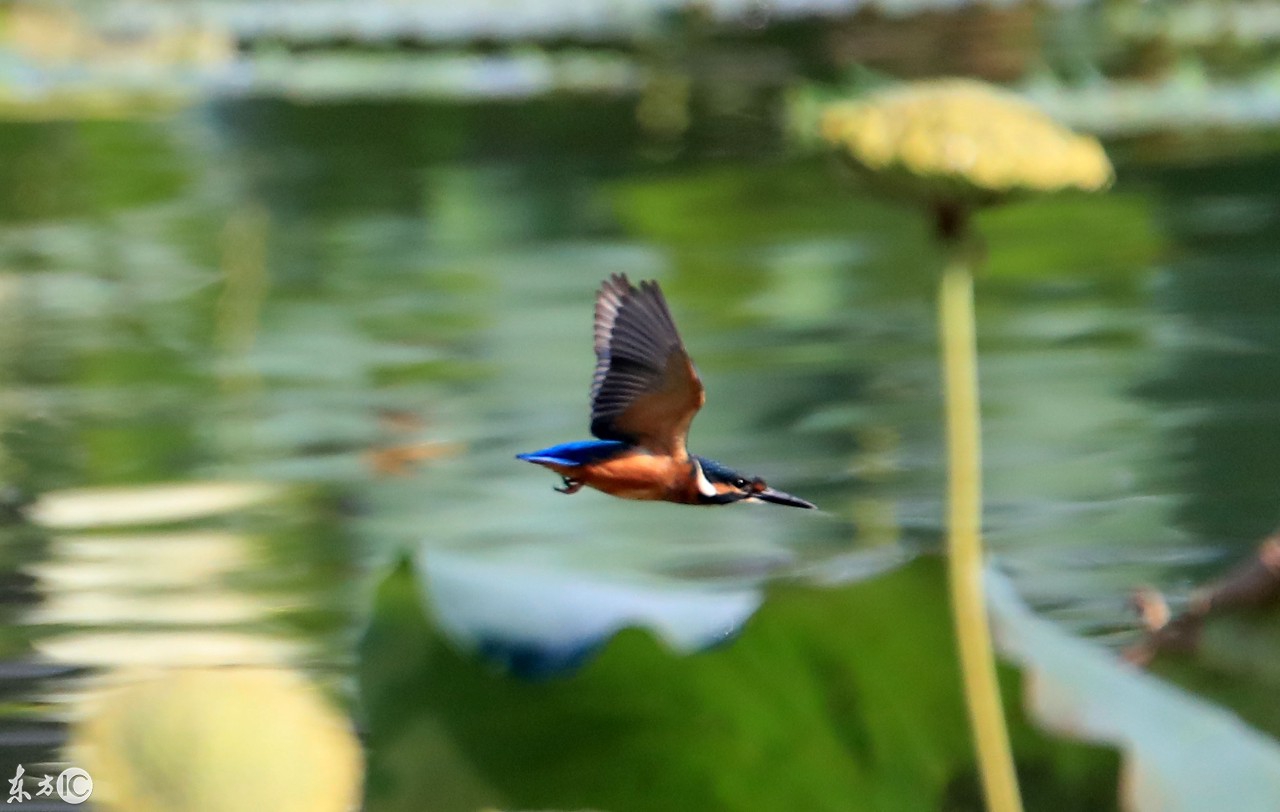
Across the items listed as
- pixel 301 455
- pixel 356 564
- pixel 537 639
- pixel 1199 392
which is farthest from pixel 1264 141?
pixel 537 639

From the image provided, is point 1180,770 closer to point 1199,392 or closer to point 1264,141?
point 1199,392

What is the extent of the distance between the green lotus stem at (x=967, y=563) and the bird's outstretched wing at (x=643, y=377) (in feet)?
0.22

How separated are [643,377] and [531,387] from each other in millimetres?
1297

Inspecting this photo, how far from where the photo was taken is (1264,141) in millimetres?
3941

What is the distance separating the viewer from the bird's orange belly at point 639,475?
1.76 feet

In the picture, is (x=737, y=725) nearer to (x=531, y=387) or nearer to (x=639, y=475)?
(x=639, y=475)

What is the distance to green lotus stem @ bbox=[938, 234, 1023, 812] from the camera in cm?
51

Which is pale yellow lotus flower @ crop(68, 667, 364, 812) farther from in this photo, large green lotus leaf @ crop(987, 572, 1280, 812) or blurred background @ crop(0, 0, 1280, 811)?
large green lotus leaf @ crop(987, 572, 1280, 812)

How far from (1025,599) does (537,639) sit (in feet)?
1.81

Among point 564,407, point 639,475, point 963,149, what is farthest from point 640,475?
point 564,407

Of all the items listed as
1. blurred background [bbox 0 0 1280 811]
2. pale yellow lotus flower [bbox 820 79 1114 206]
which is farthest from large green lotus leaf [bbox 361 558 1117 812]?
pale yellow lotus flower [bbox 820 79 1114 206]

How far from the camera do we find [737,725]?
581 millimetres

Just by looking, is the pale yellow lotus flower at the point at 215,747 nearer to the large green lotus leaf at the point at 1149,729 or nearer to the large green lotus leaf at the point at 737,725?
the large green lotus leaf at the point at 737,725

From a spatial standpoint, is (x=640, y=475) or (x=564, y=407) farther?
(x=564, y=407)
